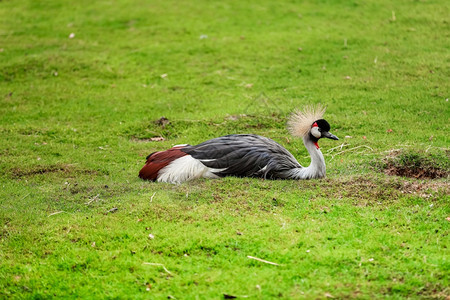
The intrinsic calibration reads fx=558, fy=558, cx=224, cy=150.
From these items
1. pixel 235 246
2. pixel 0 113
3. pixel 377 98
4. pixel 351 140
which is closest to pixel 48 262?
pixel 235 246

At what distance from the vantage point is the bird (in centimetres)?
783

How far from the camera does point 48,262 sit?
5.88 m

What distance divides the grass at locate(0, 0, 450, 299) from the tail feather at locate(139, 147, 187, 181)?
0.28m

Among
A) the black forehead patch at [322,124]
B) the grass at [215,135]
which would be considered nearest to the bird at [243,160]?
the black forehead patch at [322,124]

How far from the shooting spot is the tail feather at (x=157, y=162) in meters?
8.05

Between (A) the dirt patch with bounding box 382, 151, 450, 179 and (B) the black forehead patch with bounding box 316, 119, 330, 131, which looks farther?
(B) the black forehead patch with bounding box 316, 119, 330, 131

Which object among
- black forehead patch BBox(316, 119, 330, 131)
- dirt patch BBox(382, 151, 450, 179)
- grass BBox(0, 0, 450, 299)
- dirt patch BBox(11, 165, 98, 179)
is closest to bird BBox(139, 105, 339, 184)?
black forehead patch BBox(316, 119, 330, 131)

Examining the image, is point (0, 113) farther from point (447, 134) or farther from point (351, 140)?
point (447, 134)

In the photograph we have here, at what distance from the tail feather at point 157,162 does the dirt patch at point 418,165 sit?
3004 mm

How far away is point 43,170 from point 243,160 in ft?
10.9

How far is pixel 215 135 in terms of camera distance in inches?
404

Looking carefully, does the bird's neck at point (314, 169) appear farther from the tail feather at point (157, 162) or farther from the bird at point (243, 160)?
the tail feather at point (157, 162)

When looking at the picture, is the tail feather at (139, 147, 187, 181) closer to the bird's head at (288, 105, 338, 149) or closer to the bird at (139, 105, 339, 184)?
the bird at (139, 105, 339, 184)

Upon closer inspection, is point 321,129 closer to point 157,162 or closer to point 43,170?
point 157,162
